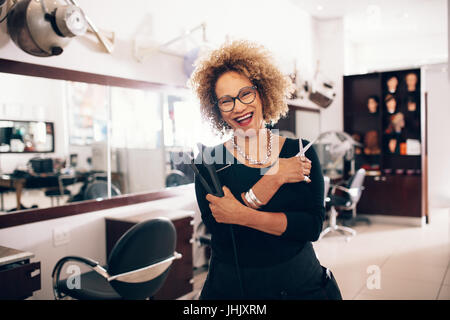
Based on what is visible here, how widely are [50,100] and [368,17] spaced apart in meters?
5.61

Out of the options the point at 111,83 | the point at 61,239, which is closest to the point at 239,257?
the point at 61,239

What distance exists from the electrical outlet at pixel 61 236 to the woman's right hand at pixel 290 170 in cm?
209

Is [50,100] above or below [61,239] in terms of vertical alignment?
above

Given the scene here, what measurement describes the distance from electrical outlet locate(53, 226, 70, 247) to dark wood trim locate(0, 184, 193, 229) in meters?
0.09

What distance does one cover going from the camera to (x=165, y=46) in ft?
10.7

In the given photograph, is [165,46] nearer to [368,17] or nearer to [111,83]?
[111,83]

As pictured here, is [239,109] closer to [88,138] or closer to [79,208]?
[79,208]

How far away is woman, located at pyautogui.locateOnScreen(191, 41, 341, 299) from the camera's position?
0.90 meters

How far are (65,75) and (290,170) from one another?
84.8 inches

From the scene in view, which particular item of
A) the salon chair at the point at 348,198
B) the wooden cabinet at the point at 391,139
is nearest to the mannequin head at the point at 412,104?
the wooden cabinet at the point at 391,139

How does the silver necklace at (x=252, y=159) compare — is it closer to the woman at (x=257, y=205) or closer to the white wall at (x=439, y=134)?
the woman at (x=257, y=205)

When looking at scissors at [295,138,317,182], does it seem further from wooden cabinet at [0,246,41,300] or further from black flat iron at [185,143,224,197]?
wooden cabinet at [0,246,41,300]

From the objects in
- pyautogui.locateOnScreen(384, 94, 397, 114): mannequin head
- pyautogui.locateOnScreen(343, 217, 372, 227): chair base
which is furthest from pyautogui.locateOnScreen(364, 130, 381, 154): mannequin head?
pyautogui.locateOnScreen(343, 217, 372, 227): chair base

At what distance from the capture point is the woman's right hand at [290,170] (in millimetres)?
874
